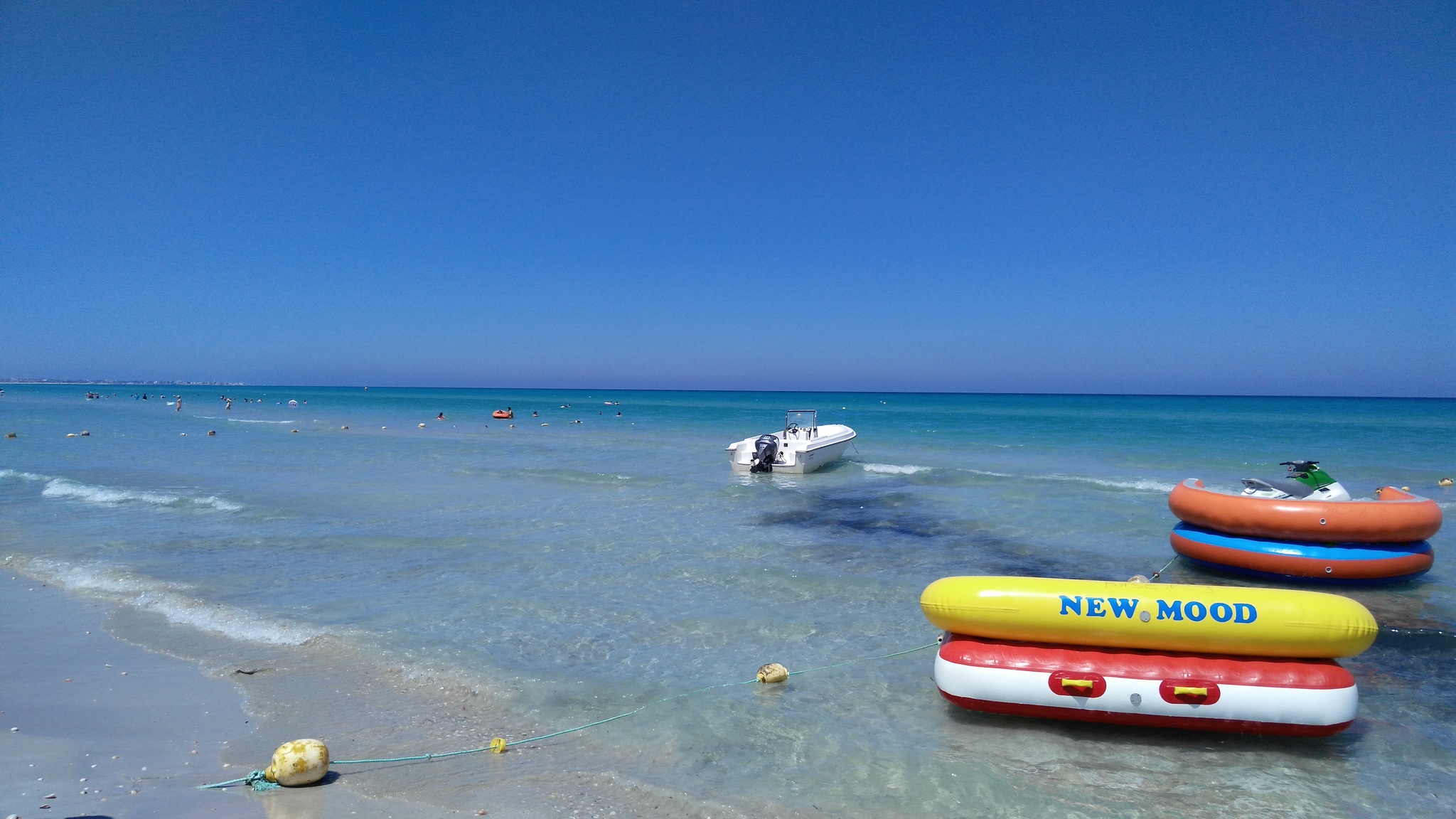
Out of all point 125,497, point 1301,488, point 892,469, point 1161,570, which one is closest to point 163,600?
point 125,497

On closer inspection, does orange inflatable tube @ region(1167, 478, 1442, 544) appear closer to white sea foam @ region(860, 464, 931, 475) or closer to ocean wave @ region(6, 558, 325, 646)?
ocean wave @ region(6, 558, 325, 646)

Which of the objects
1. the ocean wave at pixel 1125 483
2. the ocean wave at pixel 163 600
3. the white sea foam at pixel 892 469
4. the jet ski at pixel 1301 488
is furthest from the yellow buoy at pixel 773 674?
the white sea foam at pixel 892 469

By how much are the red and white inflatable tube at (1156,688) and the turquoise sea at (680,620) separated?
224 millimetres

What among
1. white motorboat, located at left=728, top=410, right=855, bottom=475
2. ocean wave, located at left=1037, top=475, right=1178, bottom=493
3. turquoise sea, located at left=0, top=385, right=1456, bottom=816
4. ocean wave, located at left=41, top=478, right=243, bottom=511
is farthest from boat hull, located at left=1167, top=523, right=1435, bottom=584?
ocean wave, located at left=41, top=478, right=243, bottom=511

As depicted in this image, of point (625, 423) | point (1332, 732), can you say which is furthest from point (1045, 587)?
point (625, 423)

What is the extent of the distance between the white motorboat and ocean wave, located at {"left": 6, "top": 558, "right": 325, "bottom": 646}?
539 inches

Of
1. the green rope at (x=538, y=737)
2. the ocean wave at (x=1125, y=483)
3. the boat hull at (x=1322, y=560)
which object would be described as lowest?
the green rope at (x=538, y=737)

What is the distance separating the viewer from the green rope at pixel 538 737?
4.44m

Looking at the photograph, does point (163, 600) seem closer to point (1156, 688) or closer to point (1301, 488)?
point (1156, 688)

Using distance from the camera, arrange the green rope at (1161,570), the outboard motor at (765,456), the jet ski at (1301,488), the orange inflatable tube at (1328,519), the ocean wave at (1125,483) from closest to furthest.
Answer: the orange inflatable tube at (1328,519) < the green rope at (1161,570) < the jet ski at (1301,488) < the ocean wave at (1125,483) < the outboard motor at (765,456)

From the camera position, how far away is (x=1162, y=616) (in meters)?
5.22

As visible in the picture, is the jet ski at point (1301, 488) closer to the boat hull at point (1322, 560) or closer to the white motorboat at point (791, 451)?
the boat hull at point (1322, 560)

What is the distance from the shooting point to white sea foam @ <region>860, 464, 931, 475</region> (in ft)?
69.4

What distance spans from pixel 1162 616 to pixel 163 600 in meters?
9.53
